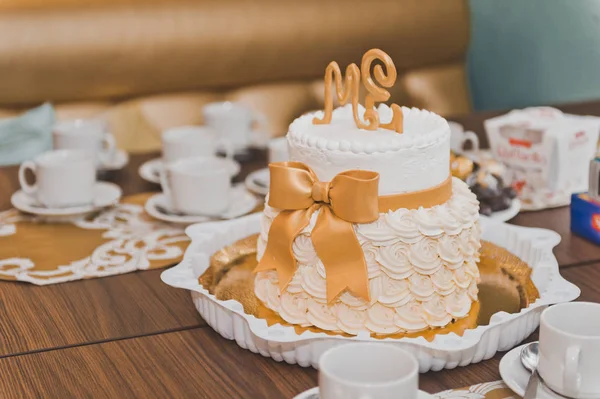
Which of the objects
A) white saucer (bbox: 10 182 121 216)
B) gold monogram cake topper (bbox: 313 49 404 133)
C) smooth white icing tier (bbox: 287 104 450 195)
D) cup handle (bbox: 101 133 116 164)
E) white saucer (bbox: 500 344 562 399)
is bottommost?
white saucer (bbox: 500 344 562 399)

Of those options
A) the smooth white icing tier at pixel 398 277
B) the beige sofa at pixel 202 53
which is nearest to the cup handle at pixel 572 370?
the smooth white icing tier at pixel 398 277

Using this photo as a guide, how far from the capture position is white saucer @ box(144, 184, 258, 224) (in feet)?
4.86

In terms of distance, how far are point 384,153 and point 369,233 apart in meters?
0.09

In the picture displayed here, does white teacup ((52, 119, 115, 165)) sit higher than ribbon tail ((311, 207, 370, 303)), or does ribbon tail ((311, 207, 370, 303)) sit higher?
ribbon tail ((311, 207, 370, 303))

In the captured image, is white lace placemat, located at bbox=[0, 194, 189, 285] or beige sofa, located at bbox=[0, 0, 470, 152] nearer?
white lace placemat, located at bbox=[0, 194, 189, 285]

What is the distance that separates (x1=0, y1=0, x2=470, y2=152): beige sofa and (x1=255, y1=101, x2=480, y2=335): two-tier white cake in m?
1.69

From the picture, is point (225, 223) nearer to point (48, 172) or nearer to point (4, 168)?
point (48, 172)

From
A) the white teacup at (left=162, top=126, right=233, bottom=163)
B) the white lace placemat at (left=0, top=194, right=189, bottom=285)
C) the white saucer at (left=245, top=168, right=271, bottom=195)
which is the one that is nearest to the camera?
the white lace placemat at (left=0, top=194, right=189, bottom=285)

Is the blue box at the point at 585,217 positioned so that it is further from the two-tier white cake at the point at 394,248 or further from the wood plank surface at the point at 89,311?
the wood plank surface at the point at 89,311

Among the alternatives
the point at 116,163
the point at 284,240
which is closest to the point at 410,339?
the point at 284,240

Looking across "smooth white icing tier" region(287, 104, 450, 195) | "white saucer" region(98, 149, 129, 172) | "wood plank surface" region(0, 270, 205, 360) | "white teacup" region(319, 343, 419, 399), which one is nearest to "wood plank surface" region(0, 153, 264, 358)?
"wood plank surface" region(0, 270, 205, 360)

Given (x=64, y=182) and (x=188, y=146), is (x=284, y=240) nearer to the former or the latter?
(x=64, y=182)

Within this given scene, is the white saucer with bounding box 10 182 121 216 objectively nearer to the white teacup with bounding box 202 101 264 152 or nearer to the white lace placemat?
the white lace placemat

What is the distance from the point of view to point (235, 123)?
6.82 ft
